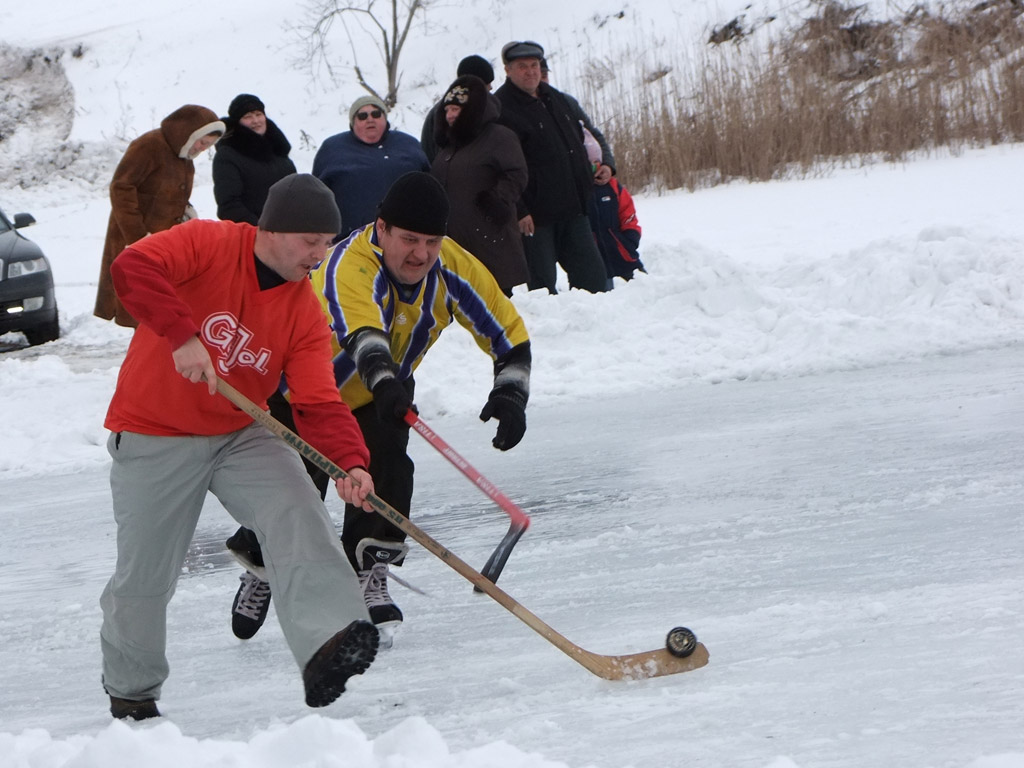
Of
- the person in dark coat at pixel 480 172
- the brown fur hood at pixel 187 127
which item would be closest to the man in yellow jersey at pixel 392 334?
the person in dark coat at pixel 480 172

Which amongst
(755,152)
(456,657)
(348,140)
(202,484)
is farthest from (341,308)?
(755,152)

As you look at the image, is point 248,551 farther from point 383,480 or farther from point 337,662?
point 337,662

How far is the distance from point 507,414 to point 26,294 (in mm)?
6726

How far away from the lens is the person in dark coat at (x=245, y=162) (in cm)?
586

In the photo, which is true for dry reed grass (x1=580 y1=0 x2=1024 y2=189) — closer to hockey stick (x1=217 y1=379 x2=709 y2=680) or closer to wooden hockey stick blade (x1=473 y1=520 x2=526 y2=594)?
wooden hockey stick blade (x1=473 y1=520 x2=526 y2=594)

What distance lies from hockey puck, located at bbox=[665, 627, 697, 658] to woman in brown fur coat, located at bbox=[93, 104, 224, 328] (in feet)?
13.8

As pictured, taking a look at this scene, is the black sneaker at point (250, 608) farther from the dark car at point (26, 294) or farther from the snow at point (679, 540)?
the dark car at point (26, 294)

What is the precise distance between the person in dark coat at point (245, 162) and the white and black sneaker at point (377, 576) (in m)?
2.76

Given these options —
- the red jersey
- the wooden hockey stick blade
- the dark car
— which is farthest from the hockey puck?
the dark car

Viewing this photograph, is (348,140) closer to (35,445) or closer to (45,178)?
(35,445)

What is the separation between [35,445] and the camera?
6.05 meters

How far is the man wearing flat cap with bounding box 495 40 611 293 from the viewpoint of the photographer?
250 inches

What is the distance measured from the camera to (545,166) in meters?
6.46

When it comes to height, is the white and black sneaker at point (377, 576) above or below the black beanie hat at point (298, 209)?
below
